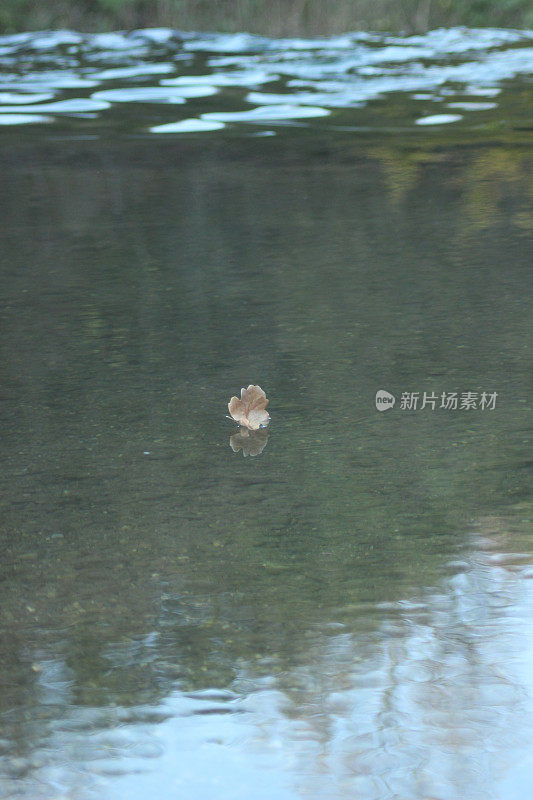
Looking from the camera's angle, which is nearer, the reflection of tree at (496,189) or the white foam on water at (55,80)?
the reflection of tree at (496,189)

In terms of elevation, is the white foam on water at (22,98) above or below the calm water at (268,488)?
above

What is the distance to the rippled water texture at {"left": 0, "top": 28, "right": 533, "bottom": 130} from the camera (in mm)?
5633

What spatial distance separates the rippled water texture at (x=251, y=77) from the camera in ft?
18.5

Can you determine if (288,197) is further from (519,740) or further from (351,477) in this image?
(519,740)

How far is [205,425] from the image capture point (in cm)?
208

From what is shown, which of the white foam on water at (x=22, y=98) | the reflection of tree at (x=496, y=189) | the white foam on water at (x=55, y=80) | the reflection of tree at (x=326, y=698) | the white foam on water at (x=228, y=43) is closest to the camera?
the reflection of tree at (x=326, y=698)

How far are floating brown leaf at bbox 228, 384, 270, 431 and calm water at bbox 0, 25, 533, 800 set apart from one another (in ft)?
0.11

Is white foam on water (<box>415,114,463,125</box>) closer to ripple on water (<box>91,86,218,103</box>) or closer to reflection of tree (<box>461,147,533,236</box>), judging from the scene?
reflection of tree (<box>461,147,533,236</box>)

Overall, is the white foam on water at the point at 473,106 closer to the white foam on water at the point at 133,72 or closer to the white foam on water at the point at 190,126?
the white foam on water at the point at 190,126

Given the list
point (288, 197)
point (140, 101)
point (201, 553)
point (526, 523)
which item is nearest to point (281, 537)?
point (201, 553)

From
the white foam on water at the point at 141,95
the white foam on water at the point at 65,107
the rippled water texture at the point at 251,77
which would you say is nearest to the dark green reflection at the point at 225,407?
the rippled water texture at the point at 251,77

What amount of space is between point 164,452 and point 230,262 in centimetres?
135

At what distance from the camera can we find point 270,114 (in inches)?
223

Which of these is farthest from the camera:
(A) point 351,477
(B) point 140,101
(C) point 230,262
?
(B) point 140,101
